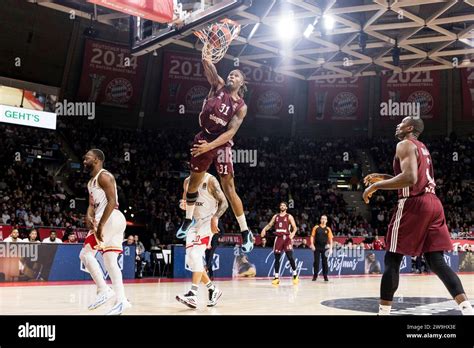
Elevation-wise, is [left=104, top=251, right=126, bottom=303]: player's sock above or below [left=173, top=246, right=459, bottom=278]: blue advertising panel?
above

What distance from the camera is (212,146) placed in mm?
6434

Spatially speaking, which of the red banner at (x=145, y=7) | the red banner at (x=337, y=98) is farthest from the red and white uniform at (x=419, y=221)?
the red banner at (x=337, y=98)

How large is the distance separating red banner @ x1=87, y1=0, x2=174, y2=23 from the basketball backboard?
414mm

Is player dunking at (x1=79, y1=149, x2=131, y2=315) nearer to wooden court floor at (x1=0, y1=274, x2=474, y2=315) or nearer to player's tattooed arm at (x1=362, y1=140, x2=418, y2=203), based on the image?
wooden court floor at (x1=0, y1=274, x2=474, y2=315)

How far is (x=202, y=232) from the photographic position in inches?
292

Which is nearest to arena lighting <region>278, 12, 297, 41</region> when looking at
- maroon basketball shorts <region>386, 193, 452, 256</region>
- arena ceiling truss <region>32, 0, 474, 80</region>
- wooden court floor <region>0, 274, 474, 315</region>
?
arena ceiling truss <region>32, 0, 474, 80</region>

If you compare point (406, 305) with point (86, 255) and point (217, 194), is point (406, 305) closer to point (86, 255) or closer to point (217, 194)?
point (217, 194)

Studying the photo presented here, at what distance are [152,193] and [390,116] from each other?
15.7 meters

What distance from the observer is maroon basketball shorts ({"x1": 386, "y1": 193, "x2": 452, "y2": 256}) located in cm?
532

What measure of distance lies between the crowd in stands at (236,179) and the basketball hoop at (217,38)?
36.7 feet

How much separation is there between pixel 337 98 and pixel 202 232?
84.2 feet

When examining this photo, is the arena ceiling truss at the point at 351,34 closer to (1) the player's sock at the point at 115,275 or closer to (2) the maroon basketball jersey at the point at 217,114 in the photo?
(2) the maroon basketball jersey at the point at 217,114

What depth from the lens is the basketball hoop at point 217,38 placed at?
25.8 ft

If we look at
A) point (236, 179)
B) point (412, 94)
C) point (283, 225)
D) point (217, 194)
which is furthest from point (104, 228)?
point (412, 94)
